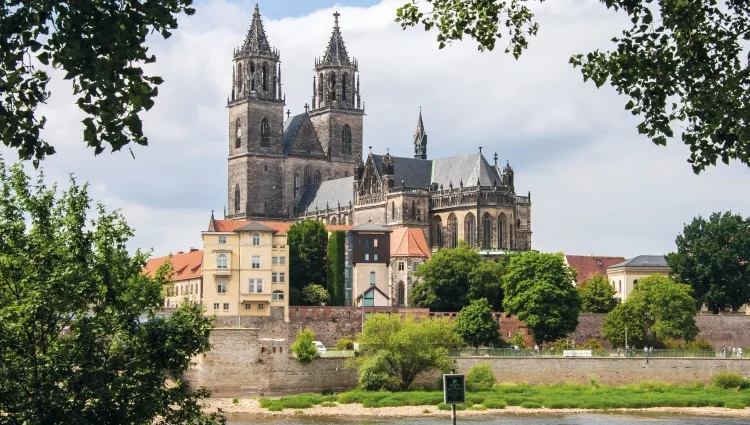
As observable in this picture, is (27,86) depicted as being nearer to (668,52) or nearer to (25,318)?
(668,52)

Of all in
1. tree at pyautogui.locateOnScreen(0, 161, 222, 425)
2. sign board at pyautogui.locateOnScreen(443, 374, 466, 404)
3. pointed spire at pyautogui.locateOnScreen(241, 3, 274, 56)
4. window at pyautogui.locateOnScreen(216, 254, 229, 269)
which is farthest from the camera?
pointed spire at pyautogui.locateOnScreen(241, 3, 274, 56)

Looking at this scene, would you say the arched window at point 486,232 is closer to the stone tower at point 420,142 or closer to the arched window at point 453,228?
the arched window at point 453,228

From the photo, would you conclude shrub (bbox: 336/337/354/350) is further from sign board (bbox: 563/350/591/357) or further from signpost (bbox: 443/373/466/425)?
signpost (bbox: 443/373/466/425)

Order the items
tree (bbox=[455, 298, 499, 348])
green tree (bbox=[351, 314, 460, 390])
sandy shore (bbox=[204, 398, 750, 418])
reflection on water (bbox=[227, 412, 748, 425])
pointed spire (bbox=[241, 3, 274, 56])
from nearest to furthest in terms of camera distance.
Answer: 1. reflection on water (bbox=[227, 412, 748, 425])
2. sandy shore (bbox=[204, 398, 750, 418])
3. green tree (bbox=[351, 314, 460, 390])
4. tree (bbox=[455, 298, 499, 348])
5. pointed spire (bbox=[241, 3, 274, 56])

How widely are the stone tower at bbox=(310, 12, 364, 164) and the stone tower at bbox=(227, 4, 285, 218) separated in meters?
5.20

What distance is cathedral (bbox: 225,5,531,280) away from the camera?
351 feet

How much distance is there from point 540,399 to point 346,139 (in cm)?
7667

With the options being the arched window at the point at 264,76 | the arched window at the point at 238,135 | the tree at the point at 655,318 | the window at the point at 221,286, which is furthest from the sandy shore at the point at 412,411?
the arched window at the point at 264,76

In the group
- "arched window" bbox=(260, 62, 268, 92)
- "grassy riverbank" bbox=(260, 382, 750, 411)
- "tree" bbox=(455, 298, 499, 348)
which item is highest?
"arched window" bbox=(260, 62, 268, 92)

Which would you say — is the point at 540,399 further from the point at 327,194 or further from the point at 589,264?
the point at 327,194

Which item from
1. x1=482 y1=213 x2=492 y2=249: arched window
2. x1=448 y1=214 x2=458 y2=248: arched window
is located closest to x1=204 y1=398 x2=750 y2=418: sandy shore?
x1=482 y1=213 x2=492 y2=249: arched window

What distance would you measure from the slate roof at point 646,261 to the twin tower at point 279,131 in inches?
1511

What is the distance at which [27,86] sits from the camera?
36.9 feet

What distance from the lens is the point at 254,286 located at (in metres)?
76.5
